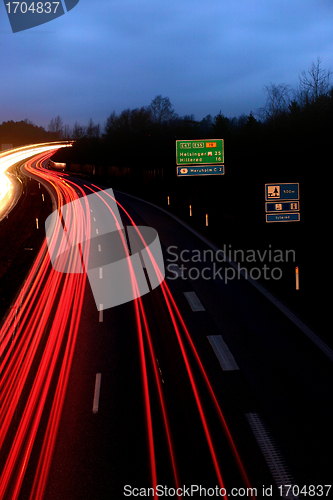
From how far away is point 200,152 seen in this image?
3228cm

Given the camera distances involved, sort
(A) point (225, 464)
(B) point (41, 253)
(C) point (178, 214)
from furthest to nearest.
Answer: (C) point (178, 214), (B) point (41, 253), (A) point (225, 464)

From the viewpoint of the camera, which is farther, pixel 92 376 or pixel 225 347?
pixel 225 347

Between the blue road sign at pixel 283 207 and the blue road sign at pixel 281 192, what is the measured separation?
0.21m

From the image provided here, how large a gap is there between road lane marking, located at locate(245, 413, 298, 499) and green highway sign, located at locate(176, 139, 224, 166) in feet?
86.4

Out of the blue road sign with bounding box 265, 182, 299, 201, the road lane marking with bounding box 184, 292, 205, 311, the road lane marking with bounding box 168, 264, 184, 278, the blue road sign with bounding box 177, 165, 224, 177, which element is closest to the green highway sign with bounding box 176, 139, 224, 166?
the blue road sign with bounding box 177, 165, 224, 177

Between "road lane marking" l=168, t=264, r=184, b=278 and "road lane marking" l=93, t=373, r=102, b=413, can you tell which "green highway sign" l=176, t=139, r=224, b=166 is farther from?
"road lane marking" l=93, t=373, r=102, b=413

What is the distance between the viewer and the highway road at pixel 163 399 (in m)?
6.41

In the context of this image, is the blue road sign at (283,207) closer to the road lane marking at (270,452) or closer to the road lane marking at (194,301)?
the road lane marking at (194,301)

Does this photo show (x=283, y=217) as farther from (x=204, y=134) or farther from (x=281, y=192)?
(x=204, y=134)

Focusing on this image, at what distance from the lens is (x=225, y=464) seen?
6645mm

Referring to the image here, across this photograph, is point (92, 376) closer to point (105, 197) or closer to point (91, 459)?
point (91, 459)

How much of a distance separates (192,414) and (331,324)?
19.6ft

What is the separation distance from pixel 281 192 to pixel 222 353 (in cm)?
870

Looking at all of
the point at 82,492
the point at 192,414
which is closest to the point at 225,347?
the point at 192,414
